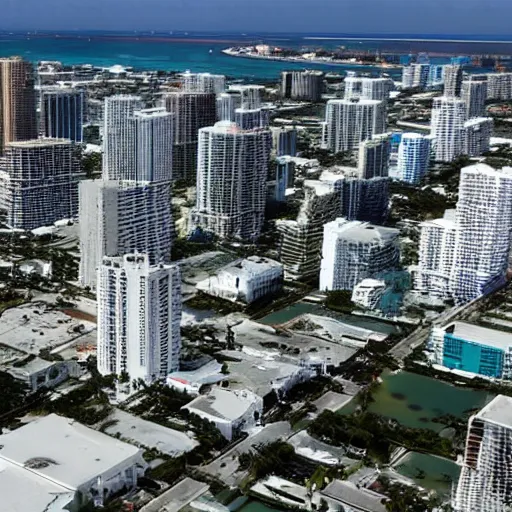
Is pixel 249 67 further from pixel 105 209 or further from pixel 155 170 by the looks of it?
pixel 105 209

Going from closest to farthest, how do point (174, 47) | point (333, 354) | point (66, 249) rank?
1. point (333, 354)
2. point (66, 249)
3. point (174, 47)

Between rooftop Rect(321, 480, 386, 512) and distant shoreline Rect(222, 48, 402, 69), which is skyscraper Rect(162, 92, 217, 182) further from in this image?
distant shoreline Rect(222, 48, 402, 69)

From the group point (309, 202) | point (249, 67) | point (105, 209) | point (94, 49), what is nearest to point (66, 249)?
point (105, 209)

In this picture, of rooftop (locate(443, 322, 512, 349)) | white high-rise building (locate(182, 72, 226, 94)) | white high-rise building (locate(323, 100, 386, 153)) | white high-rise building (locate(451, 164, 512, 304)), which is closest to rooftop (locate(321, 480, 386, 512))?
rooftop (locate(443, 322, 512, 349))

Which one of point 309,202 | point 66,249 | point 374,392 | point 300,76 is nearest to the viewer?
point 374,392

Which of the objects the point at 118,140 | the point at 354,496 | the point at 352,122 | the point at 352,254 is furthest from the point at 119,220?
the point at 352,122

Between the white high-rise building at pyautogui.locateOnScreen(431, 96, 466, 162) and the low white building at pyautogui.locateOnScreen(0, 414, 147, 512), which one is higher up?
the white high-rise building at pyautogui.locateOnScreen(431, 96, 466, 162)
